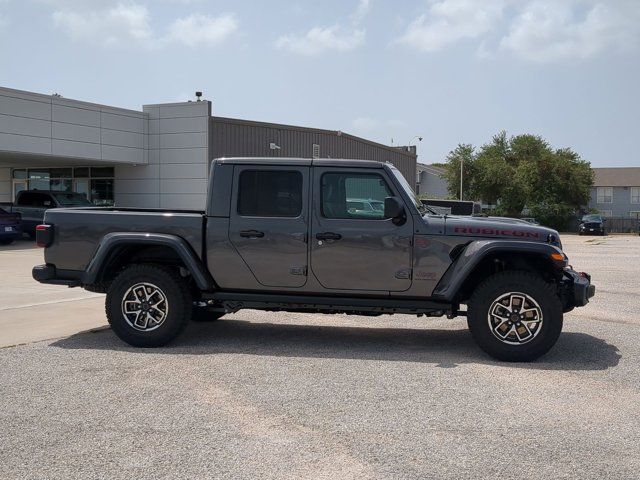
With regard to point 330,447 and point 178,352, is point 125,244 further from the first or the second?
point 330,447

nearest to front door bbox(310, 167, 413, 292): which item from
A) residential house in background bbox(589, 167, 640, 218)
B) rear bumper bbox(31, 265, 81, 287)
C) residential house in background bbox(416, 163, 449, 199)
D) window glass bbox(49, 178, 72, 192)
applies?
rear bumper bbox(31, 265, 81, 287)

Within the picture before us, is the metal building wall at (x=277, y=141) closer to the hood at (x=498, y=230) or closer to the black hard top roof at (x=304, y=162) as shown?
the black hard top roof at (x=304, y=162)

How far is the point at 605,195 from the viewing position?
263 feet

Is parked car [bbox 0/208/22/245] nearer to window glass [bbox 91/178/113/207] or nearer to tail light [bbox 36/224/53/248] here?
window glass [bbox 91/178/113/207]

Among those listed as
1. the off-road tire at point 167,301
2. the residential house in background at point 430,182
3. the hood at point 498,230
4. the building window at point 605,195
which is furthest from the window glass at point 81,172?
the building window at point 605,195

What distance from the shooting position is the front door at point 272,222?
23.6 feet

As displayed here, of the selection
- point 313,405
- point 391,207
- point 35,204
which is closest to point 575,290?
point 391,207

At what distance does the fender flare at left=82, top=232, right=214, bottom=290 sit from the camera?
7195 millimetres

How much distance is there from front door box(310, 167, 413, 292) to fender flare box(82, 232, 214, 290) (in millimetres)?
1199

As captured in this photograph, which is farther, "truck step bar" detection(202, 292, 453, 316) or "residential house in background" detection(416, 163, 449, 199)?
"residential house in background" detection(416, 163, 449, 199)

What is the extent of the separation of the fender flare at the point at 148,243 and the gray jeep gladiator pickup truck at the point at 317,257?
0.01m

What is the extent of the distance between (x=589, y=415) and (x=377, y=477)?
6.70 ft

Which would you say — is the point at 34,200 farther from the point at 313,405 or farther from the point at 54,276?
the point at 313,405

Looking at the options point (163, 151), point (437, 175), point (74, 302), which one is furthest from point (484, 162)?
point (74, 302)
